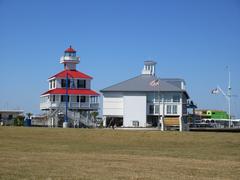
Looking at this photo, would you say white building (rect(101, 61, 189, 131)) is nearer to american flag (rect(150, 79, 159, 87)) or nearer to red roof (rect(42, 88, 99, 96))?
american flag (rect(150, 79, 159, 87))

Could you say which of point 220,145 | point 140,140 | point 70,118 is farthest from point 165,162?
point 70,118

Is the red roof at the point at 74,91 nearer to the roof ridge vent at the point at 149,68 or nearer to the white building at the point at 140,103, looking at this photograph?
the white building at the point at 140,103

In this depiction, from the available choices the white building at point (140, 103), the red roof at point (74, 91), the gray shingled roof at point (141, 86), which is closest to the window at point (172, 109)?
the white building at point (140, 103)

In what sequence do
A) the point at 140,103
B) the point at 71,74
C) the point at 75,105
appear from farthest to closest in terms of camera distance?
1. the point at 140,103
2. the point at 71,74
3. the point at 75,105

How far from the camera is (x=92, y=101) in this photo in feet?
247

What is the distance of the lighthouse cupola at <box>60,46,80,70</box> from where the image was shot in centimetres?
7806

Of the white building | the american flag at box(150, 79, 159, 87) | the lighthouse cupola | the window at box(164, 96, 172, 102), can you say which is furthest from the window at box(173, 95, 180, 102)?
the lighthouse cupola

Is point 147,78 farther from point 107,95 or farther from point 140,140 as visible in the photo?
point 140,140

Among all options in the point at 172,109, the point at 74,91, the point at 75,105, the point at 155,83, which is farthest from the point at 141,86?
the point at 75,105

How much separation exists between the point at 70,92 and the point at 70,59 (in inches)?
269

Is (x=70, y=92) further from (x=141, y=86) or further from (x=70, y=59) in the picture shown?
(x=141, y=86)

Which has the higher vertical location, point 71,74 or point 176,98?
point 71,74

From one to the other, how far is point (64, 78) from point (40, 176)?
6261 centimetres

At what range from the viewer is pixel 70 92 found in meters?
73.6
